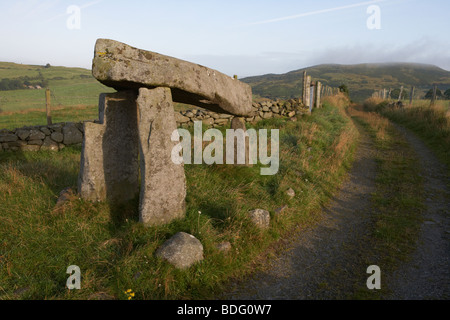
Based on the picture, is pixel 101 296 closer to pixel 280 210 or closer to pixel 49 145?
pixel 280 210

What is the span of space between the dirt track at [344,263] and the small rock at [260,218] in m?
0.55

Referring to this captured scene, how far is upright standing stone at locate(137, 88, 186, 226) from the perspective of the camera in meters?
4.44

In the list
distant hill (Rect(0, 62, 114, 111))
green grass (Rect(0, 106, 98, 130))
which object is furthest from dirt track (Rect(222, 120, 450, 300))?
distant hill (Rect(0, 62, 114, 111))

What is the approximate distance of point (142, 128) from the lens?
4430mm

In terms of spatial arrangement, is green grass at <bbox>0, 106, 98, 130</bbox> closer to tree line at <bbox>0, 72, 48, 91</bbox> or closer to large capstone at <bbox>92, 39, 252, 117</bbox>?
large capstone at <bbox>92, 39, 252, 117</bbox>

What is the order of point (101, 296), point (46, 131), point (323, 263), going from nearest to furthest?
point (101, 296) → point (323, 263) → point (46, 131)

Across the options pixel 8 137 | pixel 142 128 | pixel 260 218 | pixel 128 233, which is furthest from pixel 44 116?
pixel 260 218

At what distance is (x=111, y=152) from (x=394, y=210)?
5943 millimetres

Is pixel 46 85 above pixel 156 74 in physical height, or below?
above

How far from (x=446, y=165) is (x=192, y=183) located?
330 inches
